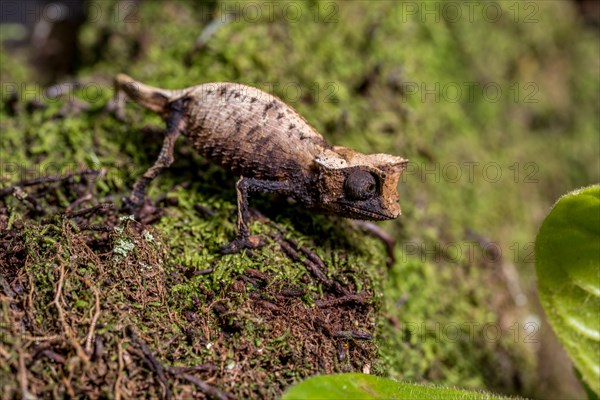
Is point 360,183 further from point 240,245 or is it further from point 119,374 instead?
point 119,374

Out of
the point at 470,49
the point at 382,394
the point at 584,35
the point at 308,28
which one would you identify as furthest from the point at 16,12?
the point at 584,35

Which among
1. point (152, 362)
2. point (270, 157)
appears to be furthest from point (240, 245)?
point (152, 362)

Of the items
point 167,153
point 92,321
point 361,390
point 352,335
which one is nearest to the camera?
point 361,390

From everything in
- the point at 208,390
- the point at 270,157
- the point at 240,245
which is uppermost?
the point at 270,157

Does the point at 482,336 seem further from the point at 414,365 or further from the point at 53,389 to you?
the point at 53,389

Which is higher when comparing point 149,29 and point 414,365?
point 149,29
